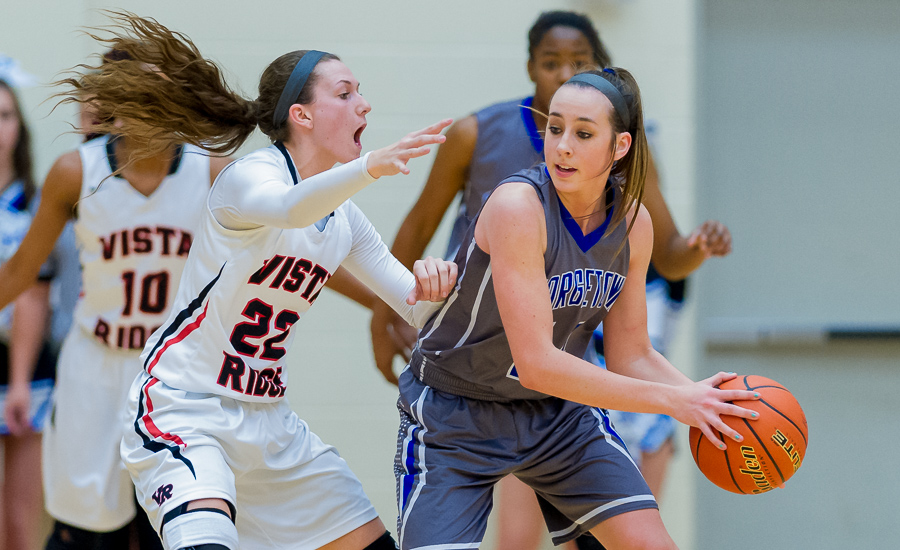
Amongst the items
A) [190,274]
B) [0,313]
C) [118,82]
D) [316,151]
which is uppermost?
[118,82]

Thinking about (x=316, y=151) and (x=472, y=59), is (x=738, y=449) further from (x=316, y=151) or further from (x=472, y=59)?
(x=472, y=59)

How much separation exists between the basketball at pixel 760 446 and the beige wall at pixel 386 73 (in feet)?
5.92

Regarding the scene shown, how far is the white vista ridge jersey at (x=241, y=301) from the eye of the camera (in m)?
2.41

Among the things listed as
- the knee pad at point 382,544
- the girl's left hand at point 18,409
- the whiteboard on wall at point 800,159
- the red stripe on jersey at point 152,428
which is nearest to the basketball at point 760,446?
the knee pad at point 382,544

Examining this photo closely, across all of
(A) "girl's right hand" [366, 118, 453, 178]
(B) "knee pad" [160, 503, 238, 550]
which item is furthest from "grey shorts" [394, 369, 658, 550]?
(A) "girl's right hand" [366, 118, 453, 178]

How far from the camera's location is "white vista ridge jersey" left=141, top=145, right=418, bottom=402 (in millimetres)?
2408

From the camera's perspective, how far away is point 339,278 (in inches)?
124

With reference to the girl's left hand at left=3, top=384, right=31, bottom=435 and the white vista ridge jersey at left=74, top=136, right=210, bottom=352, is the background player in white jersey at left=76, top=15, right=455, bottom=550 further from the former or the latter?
the girl's left hand at left=3, top=384, right=31, bottom=435

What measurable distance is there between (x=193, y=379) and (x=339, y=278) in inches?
32.9

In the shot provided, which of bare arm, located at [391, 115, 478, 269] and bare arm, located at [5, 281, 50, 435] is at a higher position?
bare arm, located at [391, 115, 478, 269]

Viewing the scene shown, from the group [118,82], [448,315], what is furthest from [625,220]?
[118,82]

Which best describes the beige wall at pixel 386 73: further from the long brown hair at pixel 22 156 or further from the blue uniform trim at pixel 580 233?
the blue uniform trim at pixel 580 233

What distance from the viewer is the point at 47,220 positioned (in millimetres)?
3199

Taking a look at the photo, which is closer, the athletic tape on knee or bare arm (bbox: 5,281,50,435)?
the athletic tape on knee
